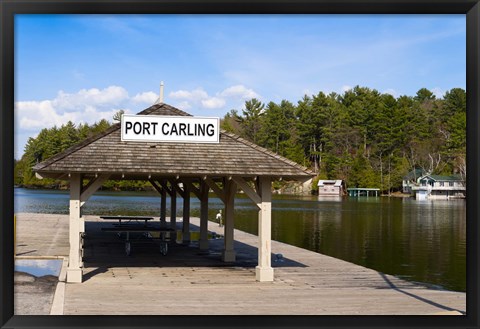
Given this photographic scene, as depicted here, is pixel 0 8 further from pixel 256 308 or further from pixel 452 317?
pixel 256 308

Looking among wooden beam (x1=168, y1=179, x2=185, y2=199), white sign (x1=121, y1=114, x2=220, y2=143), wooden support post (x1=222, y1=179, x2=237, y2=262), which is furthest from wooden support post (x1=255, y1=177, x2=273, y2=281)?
wooden beam (x1=168, y1=179, x2=185, y2=199)

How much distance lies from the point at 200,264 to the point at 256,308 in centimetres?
560

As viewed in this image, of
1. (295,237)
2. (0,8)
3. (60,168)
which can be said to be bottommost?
(295,237)

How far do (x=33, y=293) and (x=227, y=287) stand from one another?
3.34 m

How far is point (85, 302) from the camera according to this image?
999cm

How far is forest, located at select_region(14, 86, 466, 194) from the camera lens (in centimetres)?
8938

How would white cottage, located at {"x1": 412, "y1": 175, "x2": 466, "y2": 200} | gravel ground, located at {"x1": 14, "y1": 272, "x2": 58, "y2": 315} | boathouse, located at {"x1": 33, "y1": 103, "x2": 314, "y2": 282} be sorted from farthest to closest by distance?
white cottage, located at {"x1": 412, "y1": 175, "x2": 466, "y2": 200}
boathouse, located at {"x1": 33, "y1": 103, "x2": 314, "y2": 282}
gravel ground, located at {"x1": 14, "y1": 272, "x2": 58, "y2": 315}

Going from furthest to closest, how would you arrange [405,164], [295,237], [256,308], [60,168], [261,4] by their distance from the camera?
[405,164] < [295,237] < [60,168] < [256,308] < [261,4]

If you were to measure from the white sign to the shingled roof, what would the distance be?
17.3 inches

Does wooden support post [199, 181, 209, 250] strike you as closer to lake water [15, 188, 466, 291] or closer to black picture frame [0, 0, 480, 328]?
lake water [15, 188, 466, 291]

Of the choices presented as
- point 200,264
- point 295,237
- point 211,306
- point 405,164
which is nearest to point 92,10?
point 211,306

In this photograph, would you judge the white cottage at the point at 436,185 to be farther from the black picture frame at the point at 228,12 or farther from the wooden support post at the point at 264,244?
the black picture frame at the point at 228,12

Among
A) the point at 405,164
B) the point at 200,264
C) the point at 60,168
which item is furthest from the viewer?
the point at 405,164

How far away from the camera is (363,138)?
9288 centimetres
